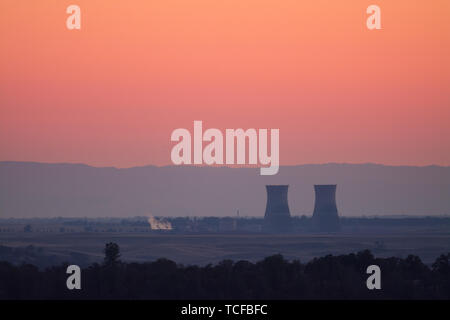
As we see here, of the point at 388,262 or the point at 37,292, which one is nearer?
the point at 37,292
